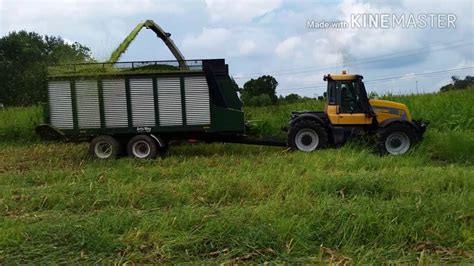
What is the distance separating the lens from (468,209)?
5.38 m

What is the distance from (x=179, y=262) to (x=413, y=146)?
26.6 ft

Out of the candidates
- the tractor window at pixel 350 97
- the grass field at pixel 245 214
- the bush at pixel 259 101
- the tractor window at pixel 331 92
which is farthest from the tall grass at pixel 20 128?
the tractor window at pixel 350 97

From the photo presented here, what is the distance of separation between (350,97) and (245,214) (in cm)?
692

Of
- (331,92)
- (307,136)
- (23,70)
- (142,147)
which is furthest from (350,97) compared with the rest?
(23,70)

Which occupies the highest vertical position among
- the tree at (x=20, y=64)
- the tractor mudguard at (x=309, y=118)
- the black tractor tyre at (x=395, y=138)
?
the tree at (x=20, y=64)

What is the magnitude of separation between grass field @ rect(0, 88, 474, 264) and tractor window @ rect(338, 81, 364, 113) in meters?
2.39

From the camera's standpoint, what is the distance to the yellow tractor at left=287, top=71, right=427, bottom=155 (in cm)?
1129

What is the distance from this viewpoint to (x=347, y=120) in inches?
453

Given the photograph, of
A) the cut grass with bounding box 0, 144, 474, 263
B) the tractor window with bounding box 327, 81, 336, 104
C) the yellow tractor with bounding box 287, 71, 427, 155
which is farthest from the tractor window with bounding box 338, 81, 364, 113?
the cut grass with bounding box 0, 144, 474, 263

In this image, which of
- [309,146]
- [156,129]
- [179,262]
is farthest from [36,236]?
[309,146]

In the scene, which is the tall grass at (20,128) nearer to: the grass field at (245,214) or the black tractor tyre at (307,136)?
the grass field at (245,214)

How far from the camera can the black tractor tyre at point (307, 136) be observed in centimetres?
1145

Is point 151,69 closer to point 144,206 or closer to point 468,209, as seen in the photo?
point 144,206

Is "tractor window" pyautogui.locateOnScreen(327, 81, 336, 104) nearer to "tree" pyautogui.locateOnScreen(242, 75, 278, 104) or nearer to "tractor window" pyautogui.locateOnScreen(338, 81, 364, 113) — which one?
"tractor window" pyautogui.locateOnScreen(338, 81, 364, 113)
